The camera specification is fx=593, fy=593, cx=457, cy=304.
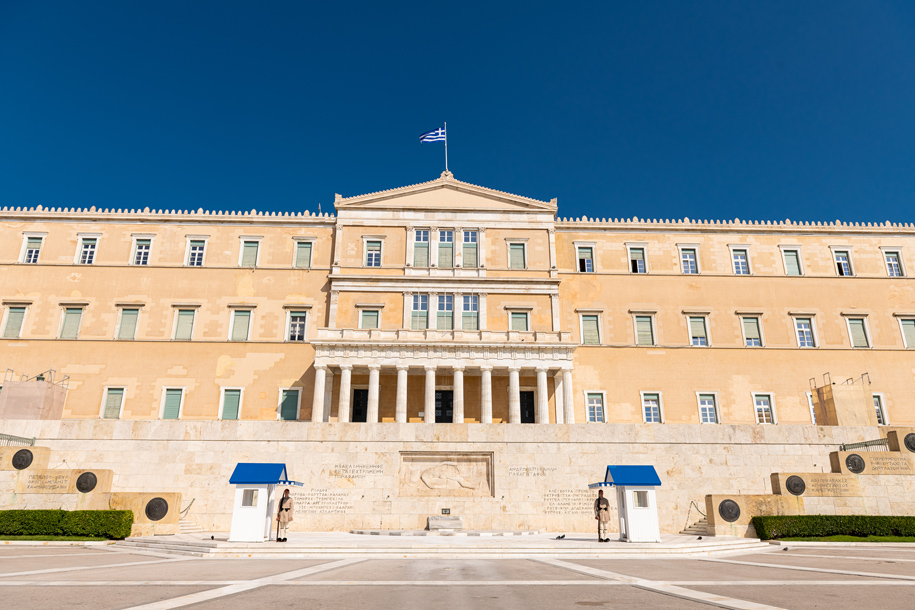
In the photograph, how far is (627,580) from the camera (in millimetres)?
10922

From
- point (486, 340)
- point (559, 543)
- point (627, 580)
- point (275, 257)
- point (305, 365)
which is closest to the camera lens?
point (627, 580)

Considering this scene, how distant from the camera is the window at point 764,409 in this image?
1537 inches

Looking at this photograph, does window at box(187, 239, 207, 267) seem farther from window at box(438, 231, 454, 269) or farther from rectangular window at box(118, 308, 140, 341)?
window at box(438, 231, 454, 269)

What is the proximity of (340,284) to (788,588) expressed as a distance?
3400 centimetres

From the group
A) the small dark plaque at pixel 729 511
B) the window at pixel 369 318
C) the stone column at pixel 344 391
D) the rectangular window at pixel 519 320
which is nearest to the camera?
the small dark plaque at pixel 729 511

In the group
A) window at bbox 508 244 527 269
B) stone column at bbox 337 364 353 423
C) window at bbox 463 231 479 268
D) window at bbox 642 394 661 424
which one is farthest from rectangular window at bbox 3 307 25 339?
window at bbox 642 394 661 424

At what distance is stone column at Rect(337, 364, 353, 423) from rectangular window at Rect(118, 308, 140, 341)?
15.3 m

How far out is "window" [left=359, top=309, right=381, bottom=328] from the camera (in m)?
39.9

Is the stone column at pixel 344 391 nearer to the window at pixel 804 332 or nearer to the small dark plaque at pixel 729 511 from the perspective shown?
the small dark plaque at pixel 729 511

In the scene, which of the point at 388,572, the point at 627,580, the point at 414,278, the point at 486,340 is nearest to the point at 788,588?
the point at 627,580

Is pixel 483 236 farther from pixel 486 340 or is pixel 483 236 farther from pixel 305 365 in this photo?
pixel 305 365

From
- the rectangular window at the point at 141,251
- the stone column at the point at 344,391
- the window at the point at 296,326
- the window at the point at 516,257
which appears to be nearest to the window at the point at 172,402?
the window at the point at 296,326

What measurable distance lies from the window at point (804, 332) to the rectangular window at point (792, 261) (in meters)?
3.76

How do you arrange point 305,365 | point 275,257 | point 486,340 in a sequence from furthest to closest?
point 275,257, point 305,365, point 486,340
